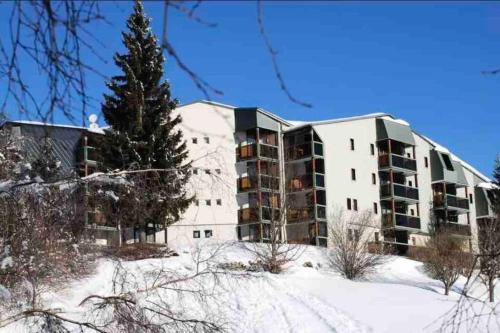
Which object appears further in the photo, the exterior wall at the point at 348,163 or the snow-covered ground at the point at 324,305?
the exterior wall at the point at 348,163

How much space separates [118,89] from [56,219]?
439 centimetres

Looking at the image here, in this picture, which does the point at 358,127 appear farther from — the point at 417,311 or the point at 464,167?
the point at 417,311

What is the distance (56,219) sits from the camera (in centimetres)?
982

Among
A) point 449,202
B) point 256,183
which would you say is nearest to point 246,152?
point 256,183

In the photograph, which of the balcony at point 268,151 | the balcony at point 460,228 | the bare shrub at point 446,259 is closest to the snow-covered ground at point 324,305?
the bare shrub at point 446,259

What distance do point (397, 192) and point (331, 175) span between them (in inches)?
210

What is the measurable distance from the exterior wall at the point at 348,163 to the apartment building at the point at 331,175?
0.06 meters

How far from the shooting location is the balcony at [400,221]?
162 ft

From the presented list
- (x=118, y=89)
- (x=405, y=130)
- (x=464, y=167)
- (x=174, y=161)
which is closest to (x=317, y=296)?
(x=174, y=161)

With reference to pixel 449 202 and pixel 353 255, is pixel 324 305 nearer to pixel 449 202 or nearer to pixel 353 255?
pixel 353 255

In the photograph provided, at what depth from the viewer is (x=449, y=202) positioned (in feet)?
182

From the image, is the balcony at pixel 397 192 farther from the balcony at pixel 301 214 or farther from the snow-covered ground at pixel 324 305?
the snow-covered ground at pixel 324 305

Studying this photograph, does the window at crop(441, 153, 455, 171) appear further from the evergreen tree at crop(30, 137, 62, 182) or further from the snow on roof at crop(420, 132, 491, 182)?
the evergreen tree at crop(30, 137, 62, 182)

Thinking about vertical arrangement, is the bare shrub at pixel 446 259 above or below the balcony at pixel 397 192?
below
